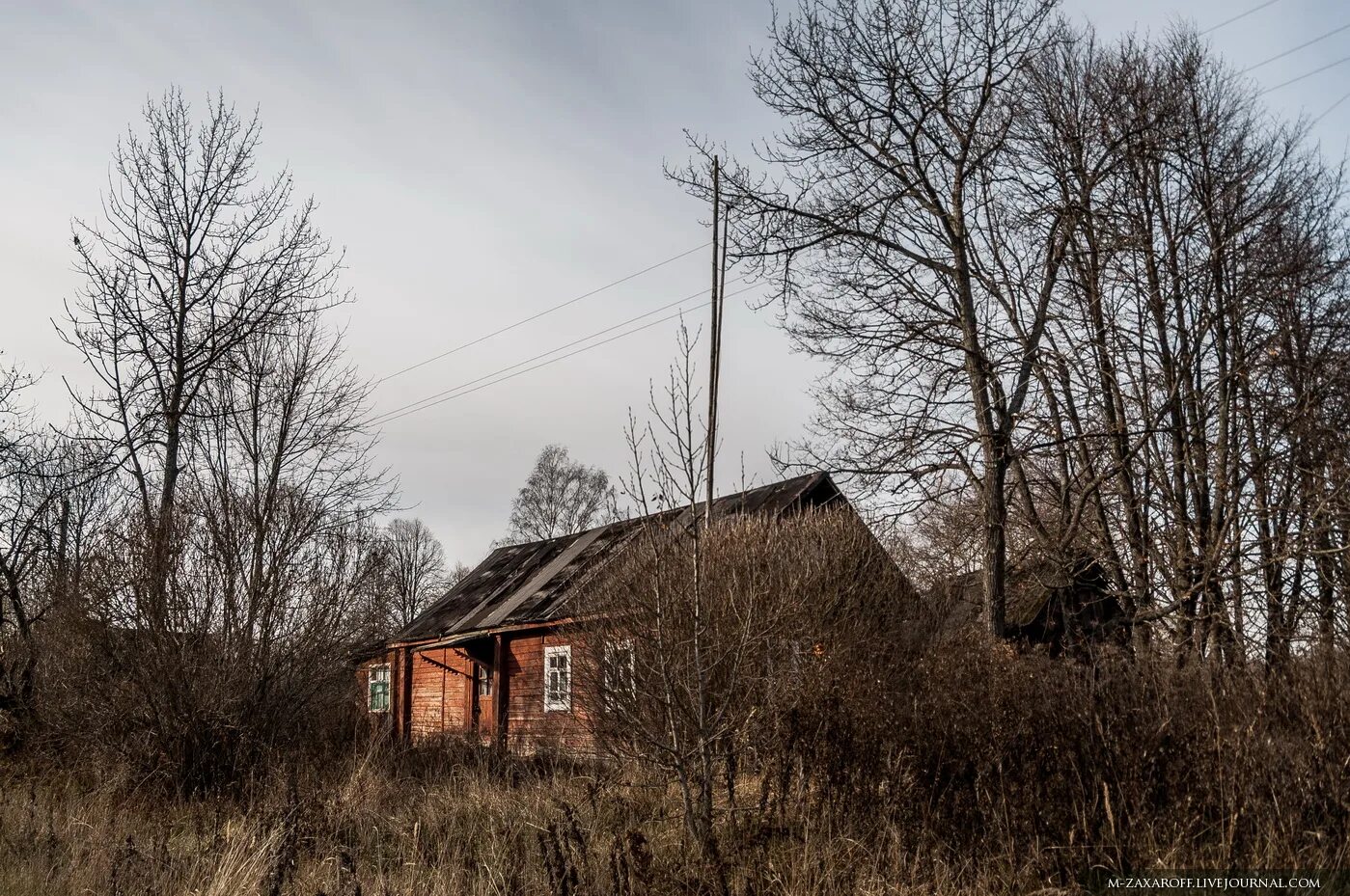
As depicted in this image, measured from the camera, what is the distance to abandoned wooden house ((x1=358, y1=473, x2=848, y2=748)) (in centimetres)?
1858

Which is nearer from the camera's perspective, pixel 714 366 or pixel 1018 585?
pixel 714 366

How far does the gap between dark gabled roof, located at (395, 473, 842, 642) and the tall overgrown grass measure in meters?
9.41

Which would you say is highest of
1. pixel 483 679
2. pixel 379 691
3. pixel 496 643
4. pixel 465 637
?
pixel 465 637

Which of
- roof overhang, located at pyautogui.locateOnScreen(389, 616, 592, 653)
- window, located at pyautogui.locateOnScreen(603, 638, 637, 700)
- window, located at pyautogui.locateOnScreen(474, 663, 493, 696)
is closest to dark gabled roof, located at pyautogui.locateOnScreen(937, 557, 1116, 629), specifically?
window, located at pyautogui.locateOnScreen(603, 638, 637, 700)

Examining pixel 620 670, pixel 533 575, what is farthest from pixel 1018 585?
pixel 533 575

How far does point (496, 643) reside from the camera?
2073cm

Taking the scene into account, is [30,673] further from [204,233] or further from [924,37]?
[924,37]

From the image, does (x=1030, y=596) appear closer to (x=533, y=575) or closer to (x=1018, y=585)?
(x=1018, y=585)

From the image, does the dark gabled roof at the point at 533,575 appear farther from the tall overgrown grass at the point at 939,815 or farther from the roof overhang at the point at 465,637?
the tall overgrown grass at the point at 939,815

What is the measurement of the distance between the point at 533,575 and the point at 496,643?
3093 millimetres

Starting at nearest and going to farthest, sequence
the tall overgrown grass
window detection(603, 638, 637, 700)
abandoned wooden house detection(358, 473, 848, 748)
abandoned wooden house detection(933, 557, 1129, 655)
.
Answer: the tall overgrown grass
window detection(603, 638, 637, 700)
abandoned wooden house detection(933, 557, 1129, 655)
abandoned wooden house detection(358, 473, 848, 748)

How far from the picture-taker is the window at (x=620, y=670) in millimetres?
8023

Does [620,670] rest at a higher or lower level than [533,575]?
lower

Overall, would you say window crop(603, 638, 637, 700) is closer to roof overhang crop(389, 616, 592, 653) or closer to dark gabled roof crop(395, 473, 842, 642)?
dark gabled roof crop(395, 473, 842, 642)
